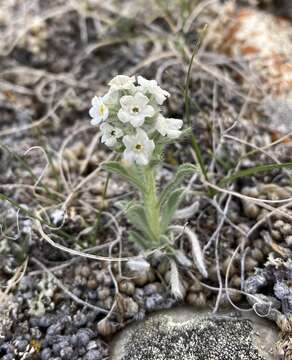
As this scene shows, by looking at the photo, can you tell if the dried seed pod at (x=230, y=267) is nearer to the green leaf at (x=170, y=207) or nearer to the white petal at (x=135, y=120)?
the green leaf at (x=170, y=207)

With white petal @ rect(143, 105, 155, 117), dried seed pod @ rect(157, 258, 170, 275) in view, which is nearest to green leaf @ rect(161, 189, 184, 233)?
dried seed pod @ rect(157, 258, 170, 275)

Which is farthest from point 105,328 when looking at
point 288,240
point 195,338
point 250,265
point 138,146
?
point 288,240

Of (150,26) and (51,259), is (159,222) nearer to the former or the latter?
(51,259)

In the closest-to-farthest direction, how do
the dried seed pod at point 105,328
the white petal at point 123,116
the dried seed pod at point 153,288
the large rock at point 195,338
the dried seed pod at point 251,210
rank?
the white petal at point 123,116
the large rock at point 195,338
the dried seed pod at point 105,328
the dried seed pod at point 153,288
the dried seed pod at point 251,210

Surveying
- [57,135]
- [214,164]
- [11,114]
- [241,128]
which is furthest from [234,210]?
[11,114]

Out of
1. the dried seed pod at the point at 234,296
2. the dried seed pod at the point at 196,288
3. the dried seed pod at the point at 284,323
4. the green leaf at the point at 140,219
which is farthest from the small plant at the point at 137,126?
the dried seed pod at the point at 284,323

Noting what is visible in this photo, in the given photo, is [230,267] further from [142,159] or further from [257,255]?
[142,159]

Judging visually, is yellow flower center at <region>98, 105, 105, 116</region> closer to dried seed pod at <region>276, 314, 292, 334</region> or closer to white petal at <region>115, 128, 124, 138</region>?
white petal at <region>115, 128, 124, 138</region>
